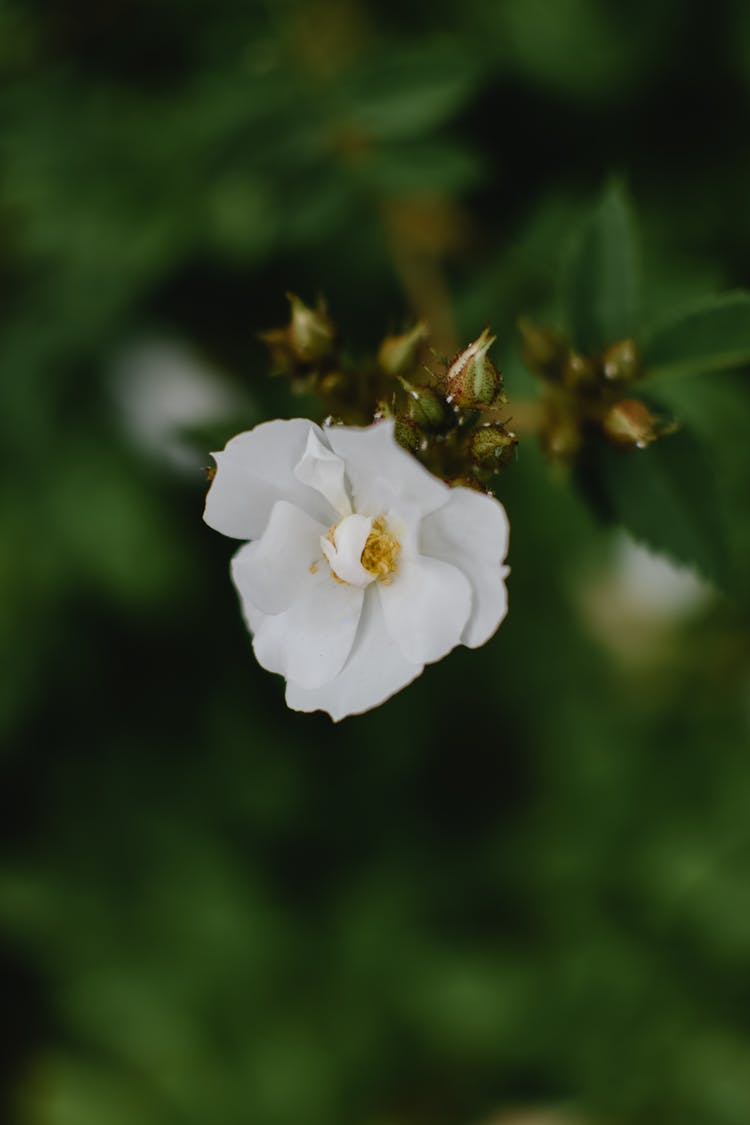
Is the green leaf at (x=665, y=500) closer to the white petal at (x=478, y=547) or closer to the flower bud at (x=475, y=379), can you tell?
the flower bud at (x=475, y=379)

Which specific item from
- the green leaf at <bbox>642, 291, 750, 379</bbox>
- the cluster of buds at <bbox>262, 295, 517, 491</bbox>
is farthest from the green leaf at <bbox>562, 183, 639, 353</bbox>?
the cluster of buds at <bbox>262, 295, 517, 491</bbox>

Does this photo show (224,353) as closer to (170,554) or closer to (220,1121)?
(170,554)

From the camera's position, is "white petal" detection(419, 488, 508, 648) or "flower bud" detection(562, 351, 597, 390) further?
"flower bud" detection(562, 351, 597, 390)

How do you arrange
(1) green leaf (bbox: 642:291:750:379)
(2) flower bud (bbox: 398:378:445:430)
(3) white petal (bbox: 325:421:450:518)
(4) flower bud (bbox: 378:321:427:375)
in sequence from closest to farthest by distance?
(3) white petal (bbox: 325:421:450:518) → (2) flower bud (bbox: 398:378:445:430) → (4) flower bud (bbox: 378:321:427:375) → (1) green leaf (bbox: 642:291:750:379)

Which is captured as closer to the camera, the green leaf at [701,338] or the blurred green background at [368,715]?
the green leaf at [701,338]

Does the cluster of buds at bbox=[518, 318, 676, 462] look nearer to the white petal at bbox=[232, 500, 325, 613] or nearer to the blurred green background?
the blurred green background

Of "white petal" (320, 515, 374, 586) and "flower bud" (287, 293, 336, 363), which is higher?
"flower bud" (287, 293, 336, 363)

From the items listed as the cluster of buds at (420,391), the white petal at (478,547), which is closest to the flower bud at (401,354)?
the cluster of buds at (420,391)
